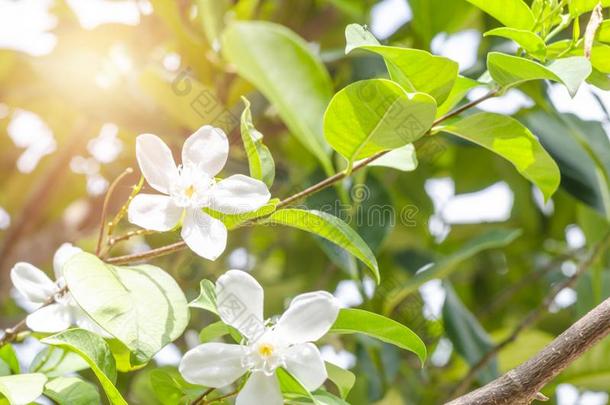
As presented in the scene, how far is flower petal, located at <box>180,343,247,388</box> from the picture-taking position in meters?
0.53

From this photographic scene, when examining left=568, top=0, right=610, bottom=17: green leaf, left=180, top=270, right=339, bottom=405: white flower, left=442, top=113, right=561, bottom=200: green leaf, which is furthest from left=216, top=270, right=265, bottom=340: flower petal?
left=568, top=0, right=610, bottom=17: green leaf

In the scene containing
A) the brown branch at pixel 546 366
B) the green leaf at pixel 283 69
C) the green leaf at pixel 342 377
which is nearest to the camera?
the brown branch at pixel 546 366

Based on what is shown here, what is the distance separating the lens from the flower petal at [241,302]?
523mm

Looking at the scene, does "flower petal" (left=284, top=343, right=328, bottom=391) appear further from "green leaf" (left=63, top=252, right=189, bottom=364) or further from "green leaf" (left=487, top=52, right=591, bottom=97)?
"green leaf" (left=487, top=52, right=591, bottom=97)

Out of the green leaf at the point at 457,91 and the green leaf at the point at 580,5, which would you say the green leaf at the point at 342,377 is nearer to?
the green leaf at the point at 457,91

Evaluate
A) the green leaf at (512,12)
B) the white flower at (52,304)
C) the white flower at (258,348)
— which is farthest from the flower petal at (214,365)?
the green leaf at (512,12)

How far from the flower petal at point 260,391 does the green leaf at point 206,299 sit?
5cm

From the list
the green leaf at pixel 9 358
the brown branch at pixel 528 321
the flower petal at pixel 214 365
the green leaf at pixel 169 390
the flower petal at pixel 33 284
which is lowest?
the brown branch at pixel 528 321

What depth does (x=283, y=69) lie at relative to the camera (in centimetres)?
94

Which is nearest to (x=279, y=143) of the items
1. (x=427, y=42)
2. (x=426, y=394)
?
(x=427, y=42)

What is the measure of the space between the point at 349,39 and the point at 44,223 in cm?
125

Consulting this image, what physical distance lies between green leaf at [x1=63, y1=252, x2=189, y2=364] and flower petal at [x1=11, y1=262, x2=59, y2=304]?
0.42 ft

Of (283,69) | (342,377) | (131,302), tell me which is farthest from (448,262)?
(131,302)

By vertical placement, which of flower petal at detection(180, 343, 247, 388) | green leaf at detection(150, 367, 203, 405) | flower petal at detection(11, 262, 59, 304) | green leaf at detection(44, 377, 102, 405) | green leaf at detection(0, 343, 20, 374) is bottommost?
green leaf at detection(150, 367, 203, 405)
